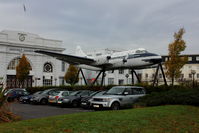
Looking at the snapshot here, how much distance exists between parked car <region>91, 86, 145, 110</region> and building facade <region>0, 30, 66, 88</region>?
1709 inches

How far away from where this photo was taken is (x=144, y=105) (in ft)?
51.7

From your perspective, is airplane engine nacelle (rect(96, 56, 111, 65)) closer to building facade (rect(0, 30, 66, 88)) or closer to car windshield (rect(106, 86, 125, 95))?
car windshield (rect(106, 86, 125, 95))

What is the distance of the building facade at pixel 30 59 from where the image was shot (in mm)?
58188

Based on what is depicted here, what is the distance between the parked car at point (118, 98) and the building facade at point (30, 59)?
43.4m

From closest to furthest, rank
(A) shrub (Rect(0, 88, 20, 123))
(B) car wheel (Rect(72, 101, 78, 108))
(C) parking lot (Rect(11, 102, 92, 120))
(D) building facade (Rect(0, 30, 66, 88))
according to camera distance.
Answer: (A) shrub (Rect(0, 88, 20, 123)) → (C) parking lot (Rect(11, 102, 92, 120)) → (B) car wheel (Rect(72, 101, 78, 108)) → (D) building facade (Rect(0, 30, 66, 88))

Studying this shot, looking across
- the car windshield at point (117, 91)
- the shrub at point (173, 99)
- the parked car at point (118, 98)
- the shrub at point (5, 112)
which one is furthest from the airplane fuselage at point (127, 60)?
the shrub at point (5, 112)

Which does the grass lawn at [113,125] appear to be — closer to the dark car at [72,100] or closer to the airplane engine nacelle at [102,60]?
the dark car at [72,100]

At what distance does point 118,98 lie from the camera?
1603cm

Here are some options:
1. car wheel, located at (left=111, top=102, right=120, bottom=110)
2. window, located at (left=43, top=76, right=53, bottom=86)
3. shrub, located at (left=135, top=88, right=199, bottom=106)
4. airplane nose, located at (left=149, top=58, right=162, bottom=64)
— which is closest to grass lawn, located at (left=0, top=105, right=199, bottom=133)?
shrub, located at (left=135, top=88, right=199, bottom=106)

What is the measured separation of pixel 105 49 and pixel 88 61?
38.5m

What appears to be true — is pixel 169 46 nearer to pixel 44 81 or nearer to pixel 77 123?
pixel 77 123

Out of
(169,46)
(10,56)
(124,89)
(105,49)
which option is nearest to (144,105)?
(124,89)

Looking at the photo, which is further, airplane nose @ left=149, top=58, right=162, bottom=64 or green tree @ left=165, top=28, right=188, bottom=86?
green tree @ left=165, top=28, right=188, bottom=86

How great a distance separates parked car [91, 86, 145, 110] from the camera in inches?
619
